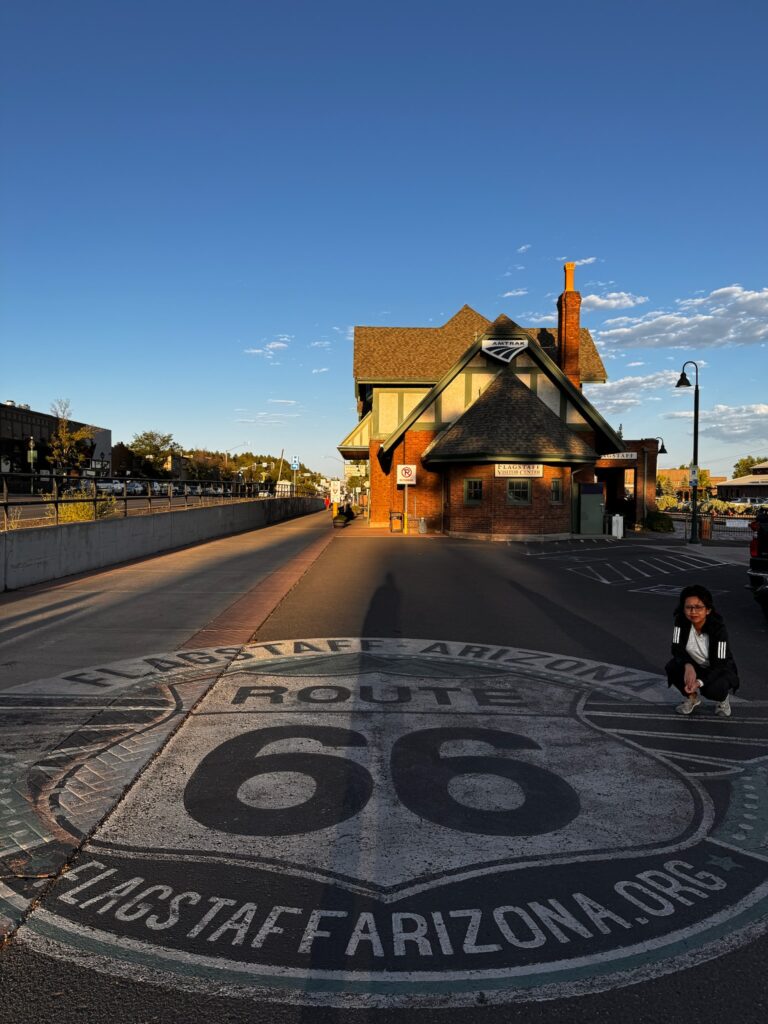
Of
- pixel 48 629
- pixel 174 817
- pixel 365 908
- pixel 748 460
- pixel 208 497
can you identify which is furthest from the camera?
pixel 748 460

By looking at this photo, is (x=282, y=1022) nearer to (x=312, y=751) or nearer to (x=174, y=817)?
(x=174, y=817)

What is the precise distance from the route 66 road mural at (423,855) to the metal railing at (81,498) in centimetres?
853

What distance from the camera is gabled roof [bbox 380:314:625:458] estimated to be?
93.6ft

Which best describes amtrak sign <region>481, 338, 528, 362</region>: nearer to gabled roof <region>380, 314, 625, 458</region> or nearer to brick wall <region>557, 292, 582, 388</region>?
gabled roof <region>380, 314, 625, 458</region>

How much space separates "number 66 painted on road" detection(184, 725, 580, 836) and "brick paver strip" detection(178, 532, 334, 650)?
3334 millimetres

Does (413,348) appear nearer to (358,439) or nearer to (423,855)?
(358,439)

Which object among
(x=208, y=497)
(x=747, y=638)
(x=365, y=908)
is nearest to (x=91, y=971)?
(x=365, y=908)

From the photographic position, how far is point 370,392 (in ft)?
118

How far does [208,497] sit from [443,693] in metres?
22.5

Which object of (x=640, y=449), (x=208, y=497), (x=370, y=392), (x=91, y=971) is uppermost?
(x=370, y=392)

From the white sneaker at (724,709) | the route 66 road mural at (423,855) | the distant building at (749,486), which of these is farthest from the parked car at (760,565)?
the distant building at (749,486)

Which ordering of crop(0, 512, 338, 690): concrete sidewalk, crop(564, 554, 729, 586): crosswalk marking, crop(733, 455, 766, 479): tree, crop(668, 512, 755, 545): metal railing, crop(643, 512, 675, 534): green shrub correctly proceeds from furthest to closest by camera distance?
crop(733, 455, 766, 479): tree, crop(643, 512, 675, 534): green shrub, crop(668, 512, 755, 545): metal railing, crop(564, 554, 729, 586): crosswalk marking, crop(0, 512, 338, 690): concrete sidewalk

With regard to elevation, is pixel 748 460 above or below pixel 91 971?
above

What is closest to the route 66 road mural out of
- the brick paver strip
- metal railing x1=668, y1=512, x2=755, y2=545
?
the brick paver strip
